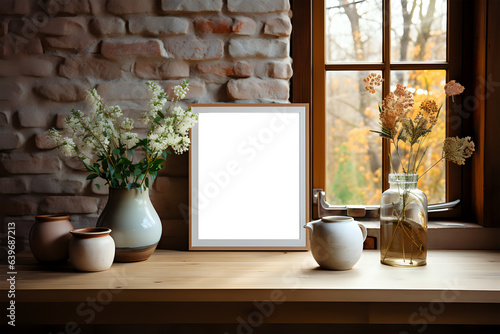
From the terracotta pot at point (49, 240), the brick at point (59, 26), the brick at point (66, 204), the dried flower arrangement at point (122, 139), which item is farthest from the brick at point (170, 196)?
the brick at point (59, 26)

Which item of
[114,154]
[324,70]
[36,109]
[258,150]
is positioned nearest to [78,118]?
[114,154]

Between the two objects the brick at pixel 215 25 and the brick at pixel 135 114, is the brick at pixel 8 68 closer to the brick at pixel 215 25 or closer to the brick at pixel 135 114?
the brick at pixel 135 114

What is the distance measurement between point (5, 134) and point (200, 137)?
77 cm

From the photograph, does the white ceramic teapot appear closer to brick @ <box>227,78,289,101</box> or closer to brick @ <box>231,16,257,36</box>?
brick @ <box>227,78,289,101</box>

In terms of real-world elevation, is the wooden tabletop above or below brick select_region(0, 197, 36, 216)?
below

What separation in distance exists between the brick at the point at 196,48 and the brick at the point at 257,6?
15cm

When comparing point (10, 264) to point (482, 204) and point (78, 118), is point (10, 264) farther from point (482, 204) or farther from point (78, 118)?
point (482, 204)

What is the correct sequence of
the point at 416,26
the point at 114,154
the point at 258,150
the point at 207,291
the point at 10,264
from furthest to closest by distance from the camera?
the point at 416,26, the point at 258,150, the point at 114,154, the point at 10,264, the point at 207,291

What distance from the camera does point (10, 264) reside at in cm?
147

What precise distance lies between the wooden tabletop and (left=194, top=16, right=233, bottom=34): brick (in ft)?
2.89

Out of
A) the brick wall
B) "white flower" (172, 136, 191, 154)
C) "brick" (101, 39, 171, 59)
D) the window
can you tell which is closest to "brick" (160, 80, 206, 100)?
the brick wall

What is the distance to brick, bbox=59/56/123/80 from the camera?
1.68m

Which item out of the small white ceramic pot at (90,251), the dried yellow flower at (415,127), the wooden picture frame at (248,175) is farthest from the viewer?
the wooden picture frame at (248,175)

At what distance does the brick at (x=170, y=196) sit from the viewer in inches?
66.9
